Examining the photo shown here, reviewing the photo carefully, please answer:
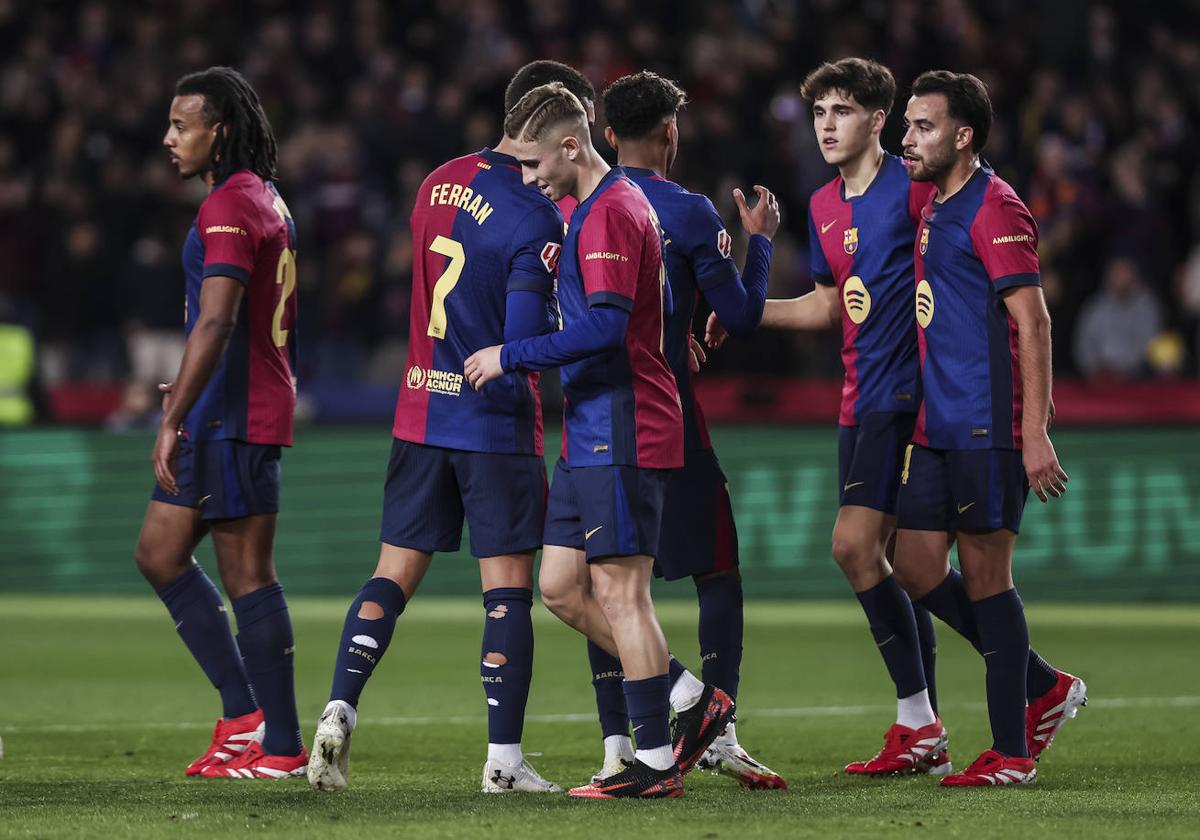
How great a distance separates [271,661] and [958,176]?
Result: 301 cm

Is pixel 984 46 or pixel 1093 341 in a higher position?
pixel 984 46

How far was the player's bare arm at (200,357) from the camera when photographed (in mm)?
6812

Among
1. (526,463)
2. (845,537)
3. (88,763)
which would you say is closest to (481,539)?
(526,463)

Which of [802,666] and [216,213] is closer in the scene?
[216,213]

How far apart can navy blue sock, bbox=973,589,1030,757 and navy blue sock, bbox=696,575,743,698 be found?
2.87 feet

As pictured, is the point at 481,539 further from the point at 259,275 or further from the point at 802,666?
the point at 802,666

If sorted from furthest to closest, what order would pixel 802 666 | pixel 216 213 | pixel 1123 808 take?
1. pixel 802 666
2. pixel 216 213
3. pixel 1123 808

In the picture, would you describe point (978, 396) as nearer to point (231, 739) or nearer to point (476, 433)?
point (476, 433)

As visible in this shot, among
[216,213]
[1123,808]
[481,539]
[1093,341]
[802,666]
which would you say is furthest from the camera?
[1093,341]

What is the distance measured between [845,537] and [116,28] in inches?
610

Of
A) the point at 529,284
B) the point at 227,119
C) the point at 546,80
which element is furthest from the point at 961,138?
the point at 227,119

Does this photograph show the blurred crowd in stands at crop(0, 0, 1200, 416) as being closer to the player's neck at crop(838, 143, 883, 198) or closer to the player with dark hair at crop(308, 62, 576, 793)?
the player's neck at crop(838, 143, 883, 198)

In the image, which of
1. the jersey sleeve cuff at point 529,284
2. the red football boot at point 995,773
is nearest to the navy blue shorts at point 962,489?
the red football boot at point 995,773

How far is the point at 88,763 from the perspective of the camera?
284 inches
